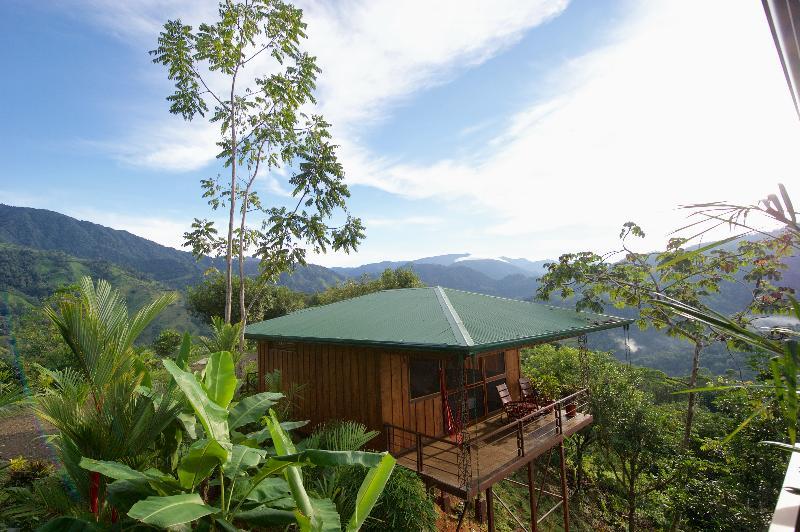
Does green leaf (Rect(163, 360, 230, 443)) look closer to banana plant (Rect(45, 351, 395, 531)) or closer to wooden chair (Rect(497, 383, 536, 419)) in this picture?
banana plant (Rect(45, 351, 395, 531))

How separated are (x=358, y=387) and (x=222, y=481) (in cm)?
556

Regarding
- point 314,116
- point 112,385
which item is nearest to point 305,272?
point 314,116

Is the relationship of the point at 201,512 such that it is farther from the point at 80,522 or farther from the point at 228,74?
the point at 228,74

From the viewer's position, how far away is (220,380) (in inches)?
156

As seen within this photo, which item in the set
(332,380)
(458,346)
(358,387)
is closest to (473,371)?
(358,387)

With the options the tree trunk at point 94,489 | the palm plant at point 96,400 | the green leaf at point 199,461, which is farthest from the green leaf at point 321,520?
the tree trunk at point 94,489

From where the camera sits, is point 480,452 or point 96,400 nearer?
point 96,400

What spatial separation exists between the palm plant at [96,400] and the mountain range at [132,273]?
6.96ft

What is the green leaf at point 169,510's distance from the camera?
8.46 ft

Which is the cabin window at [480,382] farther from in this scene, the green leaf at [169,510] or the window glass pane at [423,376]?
the green leaf at [169,510]

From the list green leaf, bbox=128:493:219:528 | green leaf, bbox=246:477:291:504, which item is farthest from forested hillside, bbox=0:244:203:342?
green leaf, bbox=128:493:219:528

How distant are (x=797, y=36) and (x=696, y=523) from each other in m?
14.4

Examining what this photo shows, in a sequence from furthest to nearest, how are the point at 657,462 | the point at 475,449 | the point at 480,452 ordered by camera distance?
the point at 657,462, the point at 480,452, the point at 475,449

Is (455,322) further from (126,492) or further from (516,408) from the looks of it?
(126,492)
